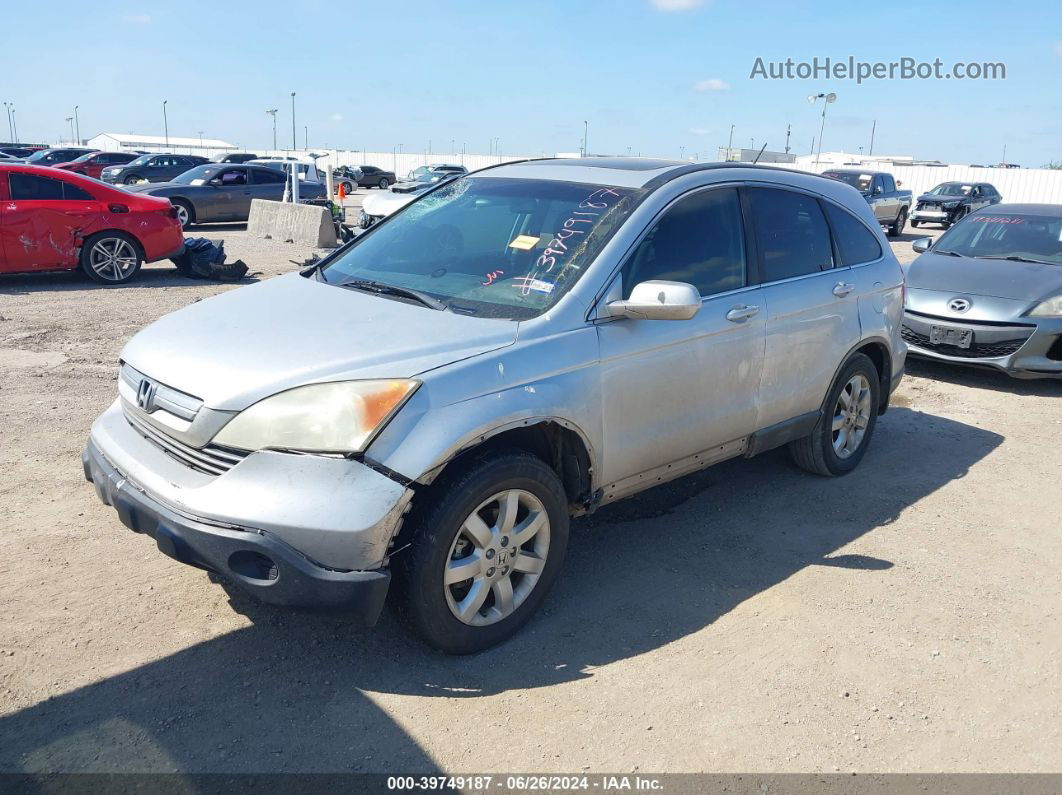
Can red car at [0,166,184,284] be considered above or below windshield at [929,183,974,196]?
below

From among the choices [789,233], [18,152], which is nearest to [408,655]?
[789,233]

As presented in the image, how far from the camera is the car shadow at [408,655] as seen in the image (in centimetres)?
285

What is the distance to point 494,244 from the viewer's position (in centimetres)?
404

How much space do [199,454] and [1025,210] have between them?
9.30 metres

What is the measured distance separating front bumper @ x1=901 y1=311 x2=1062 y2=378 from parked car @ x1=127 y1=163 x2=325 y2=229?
16127mm

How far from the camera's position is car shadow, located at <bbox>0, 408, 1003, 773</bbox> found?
285 cm

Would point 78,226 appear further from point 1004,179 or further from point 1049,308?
point 1004,179

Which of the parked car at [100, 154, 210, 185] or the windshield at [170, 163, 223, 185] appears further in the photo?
the parked car at [100, 154, 210, 185]

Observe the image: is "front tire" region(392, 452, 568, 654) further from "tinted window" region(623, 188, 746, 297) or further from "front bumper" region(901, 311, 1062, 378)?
"front bumper" region(901, 311, 1062, 378)

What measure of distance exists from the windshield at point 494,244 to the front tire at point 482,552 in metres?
0.70

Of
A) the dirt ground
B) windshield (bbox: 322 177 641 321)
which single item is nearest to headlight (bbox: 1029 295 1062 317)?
the dirt ground

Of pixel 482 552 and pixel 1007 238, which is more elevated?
pixel 1007 238

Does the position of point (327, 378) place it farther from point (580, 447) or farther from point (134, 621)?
point (134, 621)

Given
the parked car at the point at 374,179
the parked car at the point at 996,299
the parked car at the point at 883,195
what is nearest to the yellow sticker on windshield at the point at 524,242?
the parked car at the point at 996,299
